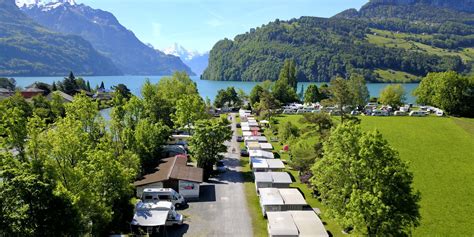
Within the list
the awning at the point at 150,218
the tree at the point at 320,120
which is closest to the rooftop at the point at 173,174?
the awning at the point at 150,218

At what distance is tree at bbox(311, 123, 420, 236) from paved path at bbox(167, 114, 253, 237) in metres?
9.11

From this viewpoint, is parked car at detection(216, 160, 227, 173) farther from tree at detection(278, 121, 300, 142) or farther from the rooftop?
tree at detection(278, 121, 300, 142)

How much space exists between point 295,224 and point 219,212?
310 inches

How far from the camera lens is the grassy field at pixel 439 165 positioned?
96.4 ft

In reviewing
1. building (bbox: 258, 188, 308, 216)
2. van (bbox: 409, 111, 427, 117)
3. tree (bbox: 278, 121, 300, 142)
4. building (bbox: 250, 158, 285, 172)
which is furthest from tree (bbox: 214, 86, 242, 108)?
building (bbox: 258, 188, 308, 216)

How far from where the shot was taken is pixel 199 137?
137 feet

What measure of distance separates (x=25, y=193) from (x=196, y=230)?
13729 mm

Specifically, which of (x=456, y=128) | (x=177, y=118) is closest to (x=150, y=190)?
(x=177, y=118)

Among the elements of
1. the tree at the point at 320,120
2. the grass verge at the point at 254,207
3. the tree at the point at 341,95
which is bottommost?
the grass verge at the point at 254,207

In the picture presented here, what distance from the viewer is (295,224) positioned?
26047 millimetres

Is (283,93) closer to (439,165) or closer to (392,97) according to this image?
(392,97)

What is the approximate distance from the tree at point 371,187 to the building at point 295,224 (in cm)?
306

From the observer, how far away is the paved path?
27.6 meters

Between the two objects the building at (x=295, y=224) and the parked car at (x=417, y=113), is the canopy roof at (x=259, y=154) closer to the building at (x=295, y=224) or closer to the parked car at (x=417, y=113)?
the building at (x=295, y=224)
